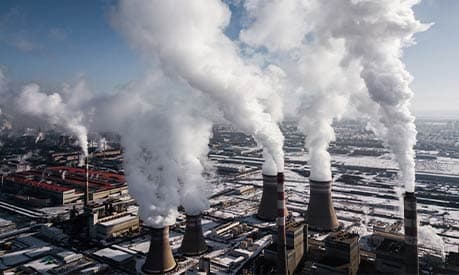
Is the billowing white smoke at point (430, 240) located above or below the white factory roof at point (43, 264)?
above

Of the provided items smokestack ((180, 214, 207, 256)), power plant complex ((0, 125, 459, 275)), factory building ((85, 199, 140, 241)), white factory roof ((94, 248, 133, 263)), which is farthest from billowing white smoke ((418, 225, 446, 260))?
factory building ((85, 199, 140, 241))

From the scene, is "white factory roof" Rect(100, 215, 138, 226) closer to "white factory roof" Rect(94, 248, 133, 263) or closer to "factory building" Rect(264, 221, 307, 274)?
"white factory roof" Rect(94, 248, 133, 263)

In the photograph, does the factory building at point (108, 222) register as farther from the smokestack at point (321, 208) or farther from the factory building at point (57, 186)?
the smokestack at point (321, 208)

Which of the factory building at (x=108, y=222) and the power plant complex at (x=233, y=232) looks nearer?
the power plant complex at (x=233, y=232)

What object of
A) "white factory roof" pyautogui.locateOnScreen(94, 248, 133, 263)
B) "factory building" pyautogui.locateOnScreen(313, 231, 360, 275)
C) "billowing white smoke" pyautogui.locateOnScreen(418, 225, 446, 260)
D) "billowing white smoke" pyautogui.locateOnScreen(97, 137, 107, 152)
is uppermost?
"billowing white smoke" pyautogui.locateOnScreen(97, 137, 107, 152)

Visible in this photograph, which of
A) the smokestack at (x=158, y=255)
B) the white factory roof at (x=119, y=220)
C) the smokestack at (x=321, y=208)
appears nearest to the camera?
the smokestack at (x=158, y=255)

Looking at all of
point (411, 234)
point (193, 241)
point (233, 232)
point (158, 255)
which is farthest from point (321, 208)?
point (158, 255)

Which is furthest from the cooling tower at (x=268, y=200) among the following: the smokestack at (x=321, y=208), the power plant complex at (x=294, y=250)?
the power plant complex at (x=294, y=250)

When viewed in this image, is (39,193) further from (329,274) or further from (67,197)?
(329,274)
